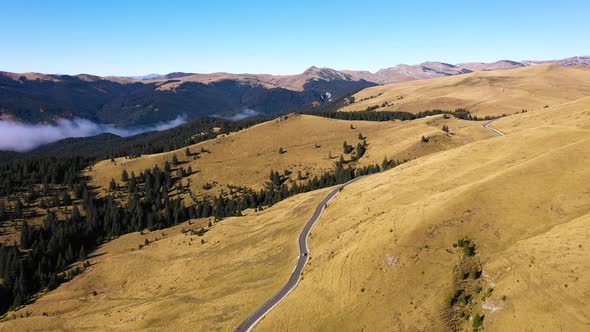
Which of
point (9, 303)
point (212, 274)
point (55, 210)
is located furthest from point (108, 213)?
point (212, 274)

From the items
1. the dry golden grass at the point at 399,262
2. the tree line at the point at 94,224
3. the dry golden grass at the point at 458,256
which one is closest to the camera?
the dry golden grass at the point at 458,256

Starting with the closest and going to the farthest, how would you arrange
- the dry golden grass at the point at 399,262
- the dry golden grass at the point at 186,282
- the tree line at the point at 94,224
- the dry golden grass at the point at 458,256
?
1. the dry golden grass at the point at 458,256
2. the dry golden grass at the point at 399,262
3. the dry golden grass at the point at 186,282
4. the tree line at the point at 94,224

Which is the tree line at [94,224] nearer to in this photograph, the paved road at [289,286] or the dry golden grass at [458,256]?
the paved road at [289,286]

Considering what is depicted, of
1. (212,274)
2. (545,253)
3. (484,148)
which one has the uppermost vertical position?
(484,148)

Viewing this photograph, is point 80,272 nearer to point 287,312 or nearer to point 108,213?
point 108,213

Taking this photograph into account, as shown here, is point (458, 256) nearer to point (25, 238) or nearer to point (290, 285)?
point (290, 285)

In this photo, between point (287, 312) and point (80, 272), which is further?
point (80, 272)

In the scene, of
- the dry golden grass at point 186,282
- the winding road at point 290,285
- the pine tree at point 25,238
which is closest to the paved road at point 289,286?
the winding road at point 290,285

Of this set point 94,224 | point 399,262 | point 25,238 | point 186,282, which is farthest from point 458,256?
point 25,238
